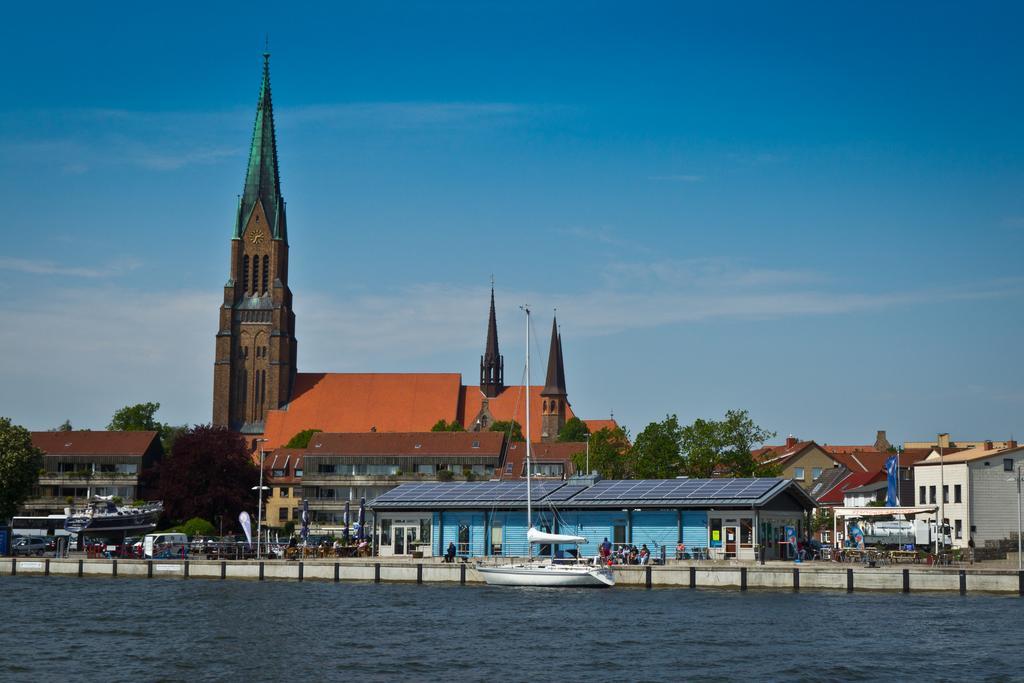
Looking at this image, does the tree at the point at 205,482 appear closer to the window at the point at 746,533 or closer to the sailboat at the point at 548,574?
the sailboat at the point at 548,574

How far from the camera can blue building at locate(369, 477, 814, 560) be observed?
71.0 m

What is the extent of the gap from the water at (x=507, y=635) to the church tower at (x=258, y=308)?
115832 mm

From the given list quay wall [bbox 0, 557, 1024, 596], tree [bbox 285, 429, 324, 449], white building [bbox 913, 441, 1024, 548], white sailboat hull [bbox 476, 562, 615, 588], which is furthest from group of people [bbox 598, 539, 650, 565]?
tree [bbox 285, 429, 324, 449]

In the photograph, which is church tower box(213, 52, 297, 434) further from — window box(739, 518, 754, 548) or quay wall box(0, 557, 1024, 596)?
window box(739, 518, 754, 548)

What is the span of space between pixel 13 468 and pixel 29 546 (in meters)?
8.51

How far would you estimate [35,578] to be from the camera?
75.9 meters

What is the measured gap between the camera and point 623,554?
7081cm

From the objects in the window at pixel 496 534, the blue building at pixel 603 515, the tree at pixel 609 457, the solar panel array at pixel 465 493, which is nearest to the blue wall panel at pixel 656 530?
the blue building at pixel 603 515

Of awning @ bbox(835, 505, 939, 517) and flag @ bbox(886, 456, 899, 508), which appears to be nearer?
awning @ bbox(835, 505, 939, 517)

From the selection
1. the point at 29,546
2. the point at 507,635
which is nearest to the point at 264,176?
the point at 29,546

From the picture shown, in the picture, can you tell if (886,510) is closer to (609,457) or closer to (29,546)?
(609,457)

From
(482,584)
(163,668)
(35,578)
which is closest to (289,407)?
(35,578)

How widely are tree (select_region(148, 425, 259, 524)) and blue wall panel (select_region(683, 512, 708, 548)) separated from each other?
169ft

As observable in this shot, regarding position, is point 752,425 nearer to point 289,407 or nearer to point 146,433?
point 146,433
